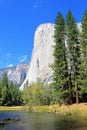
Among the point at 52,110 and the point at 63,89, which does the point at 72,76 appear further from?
the point at 52,110

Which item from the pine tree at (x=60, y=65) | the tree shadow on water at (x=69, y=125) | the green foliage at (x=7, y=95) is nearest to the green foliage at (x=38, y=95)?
the green foliage at (x=7, y=95)

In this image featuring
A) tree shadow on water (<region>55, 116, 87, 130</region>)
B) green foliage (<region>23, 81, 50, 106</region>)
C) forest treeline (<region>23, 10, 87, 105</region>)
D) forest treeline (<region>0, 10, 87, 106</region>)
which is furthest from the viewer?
green foliage (<region>23, 81, 50, 106</region>)

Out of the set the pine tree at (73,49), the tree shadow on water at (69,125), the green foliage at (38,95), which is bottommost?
the tree shadow on water at (69,125)

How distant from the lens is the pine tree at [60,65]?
4828 cm

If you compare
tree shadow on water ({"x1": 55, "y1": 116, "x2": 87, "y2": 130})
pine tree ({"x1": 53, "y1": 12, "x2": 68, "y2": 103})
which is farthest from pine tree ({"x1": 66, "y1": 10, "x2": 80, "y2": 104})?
tree shadow on water ({"x1": 55, "y1": 116, "x2": 87, "y2": 130})

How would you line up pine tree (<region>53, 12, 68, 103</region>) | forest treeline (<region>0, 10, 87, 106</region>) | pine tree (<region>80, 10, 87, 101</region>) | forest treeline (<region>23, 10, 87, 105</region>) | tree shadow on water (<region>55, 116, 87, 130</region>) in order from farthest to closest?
pine tree (<region>53, 12, 68, 103</region>) < forest treeline (<region>23, 10, 87, 105</region>) < forest treeline (<region>0, 10, 87, 106</region>) < pine tree (<region>80, 10, 87, 101</region>) < tree shadow on water (<region>55, 116, 87, 130</region>)

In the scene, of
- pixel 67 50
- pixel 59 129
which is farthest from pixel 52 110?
pixel 59 129

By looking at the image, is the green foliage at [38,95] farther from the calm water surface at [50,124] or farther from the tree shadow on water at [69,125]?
the tree shadow on water at [69,125]

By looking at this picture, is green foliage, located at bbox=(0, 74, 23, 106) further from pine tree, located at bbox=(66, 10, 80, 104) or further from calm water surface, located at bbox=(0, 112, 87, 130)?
calm water surface, located at bbox=(0, 112, 87, 130)

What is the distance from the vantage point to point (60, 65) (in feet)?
163

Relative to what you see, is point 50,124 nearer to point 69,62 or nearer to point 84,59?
point 84,59

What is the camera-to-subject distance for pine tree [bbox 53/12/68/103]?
48281 millimetres

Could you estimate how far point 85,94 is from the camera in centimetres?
4744

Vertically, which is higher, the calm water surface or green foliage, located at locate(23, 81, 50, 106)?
green foliage, located at locate(23, 81, 50, 106)
